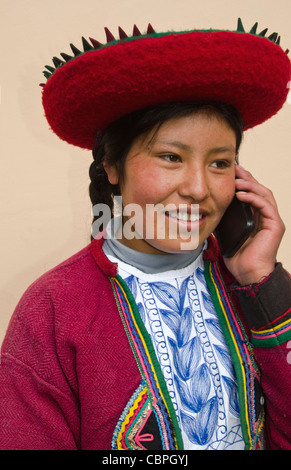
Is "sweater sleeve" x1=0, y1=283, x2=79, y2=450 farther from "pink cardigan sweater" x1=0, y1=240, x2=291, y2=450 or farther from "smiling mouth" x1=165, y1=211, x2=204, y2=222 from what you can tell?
"smiling mouth" x1=165, y1=211, x2=204, y2=222

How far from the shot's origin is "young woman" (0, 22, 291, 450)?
2.24 ft

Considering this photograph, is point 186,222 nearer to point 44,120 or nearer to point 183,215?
point 183,215

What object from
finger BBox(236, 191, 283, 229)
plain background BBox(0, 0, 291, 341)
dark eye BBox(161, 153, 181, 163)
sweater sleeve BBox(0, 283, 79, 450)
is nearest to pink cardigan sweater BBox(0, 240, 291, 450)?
sweater sleeve BBox(0, 283, 79, 450)

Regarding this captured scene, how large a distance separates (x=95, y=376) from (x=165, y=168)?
0.36m

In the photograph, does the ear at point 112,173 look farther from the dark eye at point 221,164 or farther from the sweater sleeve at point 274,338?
the sweater sleeve at point 274,338

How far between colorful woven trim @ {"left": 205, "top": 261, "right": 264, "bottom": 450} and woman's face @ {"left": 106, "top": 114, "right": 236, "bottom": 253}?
0.46ft

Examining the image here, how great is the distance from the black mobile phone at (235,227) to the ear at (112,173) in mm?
234

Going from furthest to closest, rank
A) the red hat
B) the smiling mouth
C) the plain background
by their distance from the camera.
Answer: the plain background, the smiling mouth, the red hat

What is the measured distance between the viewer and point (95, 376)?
0.70 meters

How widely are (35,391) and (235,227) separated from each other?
18.2 inches

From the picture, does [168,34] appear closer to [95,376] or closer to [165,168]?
[165,168]

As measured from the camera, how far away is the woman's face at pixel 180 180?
0.69 m

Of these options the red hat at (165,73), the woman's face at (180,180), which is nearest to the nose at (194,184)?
the woman's face at (180,180)
